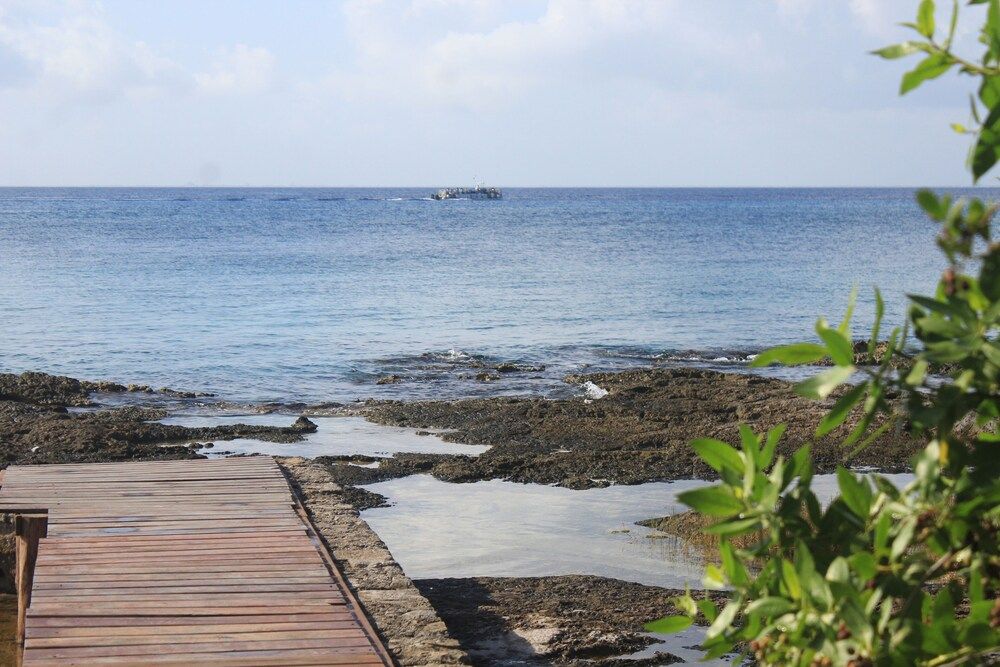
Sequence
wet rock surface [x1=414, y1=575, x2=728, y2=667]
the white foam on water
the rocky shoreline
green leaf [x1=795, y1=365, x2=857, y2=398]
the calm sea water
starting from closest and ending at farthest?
green leaf [x1=795, y1=365, x2=857, y2=398] < the rocky shoreline < wet rock surface [x1=414, y1=575, x2=728, y2=667] < the white foam on water < the calm sea water

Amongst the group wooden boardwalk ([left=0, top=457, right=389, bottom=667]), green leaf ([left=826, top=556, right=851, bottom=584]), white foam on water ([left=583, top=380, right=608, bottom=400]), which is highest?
green leaf ([left=826, top=556, right=851, bottom=584])

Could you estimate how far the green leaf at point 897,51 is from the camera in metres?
1.38

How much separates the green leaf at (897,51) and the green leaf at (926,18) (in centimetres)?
2

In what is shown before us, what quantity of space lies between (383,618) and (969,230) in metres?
4.67

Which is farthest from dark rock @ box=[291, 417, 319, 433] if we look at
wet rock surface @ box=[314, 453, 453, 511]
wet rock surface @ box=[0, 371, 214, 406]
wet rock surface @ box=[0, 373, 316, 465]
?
wet rock surface @ box=[0, 371, 214, 406]

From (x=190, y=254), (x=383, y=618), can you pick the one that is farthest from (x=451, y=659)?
(x=190, y=254)

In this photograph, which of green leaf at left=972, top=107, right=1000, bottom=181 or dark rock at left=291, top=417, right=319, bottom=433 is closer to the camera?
green leaf at left=972, top=107, right=1000, bottom=181

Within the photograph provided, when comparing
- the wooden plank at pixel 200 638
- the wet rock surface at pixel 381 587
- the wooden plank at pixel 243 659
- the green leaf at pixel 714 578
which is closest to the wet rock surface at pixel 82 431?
the wet rock surface at pixel 381 587

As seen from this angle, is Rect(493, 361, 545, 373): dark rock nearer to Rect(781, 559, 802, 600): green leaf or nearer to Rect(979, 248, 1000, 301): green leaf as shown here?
Rect(781, 559, 802, 600): green leaf

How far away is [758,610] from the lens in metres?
1.46

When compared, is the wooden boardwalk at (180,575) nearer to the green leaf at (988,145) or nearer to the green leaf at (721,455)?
the green leaf at (721,455)

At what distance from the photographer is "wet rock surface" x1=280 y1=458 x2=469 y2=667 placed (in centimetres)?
529

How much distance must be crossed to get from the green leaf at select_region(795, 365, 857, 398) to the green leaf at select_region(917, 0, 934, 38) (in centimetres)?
42

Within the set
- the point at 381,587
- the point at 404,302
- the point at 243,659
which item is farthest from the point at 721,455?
the point at 404,302
